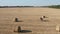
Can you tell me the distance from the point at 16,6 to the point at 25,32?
4193mm

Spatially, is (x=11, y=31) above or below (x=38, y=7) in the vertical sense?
above

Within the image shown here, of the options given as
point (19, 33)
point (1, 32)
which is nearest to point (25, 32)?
point (19, 33)

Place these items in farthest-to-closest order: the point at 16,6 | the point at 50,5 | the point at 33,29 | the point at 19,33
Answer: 1. the point at 16,6
2. the point at 50,5
3. the point at 33,29
4. the point at 19,33

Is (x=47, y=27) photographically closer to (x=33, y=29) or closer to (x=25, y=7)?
(x=33, y=29)

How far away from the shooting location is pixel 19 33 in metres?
2.50

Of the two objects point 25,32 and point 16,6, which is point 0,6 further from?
point 25,32

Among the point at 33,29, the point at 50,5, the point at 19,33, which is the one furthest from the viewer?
the point at 50,5

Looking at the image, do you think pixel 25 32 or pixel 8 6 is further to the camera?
pixel 8 6

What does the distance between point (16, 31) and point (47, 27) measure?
1.54 ft

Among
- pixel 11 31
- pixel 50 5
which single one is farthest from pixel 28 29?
pixel 50 5

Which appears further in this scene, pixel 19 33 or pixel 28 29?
pixel 28 29

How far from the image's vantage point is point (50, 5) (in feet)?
20.5

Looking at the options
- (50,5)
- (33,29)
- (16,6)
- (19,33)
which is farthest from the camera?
(16,6)

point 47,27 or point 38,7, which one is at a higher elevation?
point 47,27
